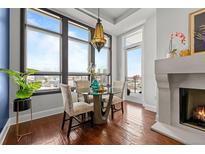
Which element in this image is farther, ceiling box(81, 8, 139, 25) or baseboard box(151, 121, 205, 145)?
ceiling box(81, 8, 139, 25)

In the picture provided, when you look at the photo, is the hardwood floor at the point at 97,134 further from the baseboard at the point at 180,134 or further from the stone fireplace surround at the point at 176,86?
the stone fireplace surround at the point at 176,86

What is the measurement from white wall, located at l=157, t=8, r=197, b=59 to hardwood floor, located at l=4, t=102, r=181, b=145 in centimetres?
181

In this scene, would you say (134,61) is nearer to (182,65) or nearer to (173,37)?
(173,37)

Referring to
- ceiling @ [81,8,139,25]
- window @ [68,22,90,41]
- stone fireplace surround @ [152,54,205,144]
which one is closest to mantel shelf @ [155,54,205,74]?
stone fireplace surround @ [152,54,205,144]

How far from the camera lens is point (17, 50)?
2744 millimetres

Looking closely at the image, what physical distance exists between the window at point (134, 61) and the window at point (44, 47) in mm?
2997

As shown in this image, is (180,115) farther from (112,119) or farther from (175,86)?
(112,119)

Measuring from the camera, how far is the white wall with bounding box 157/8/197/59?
2357 millimetres

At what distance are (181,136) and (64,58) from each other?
11.6ft

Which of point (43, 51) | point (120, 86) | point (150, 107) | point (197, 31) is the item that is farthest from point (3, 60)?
point (150, 107)

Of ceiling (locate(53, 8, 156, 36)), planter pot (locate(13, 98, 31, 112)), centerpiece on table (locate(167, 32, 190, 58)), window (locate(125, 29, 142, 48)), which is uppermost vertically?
ceiling (locate(53, 8, 156, 36))

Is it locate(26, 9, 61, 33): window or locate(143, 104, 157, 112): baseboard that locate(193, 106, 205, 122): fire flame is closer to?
locate(143, 104, 157, 112): baseboard

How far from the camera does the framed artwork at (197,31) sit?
82.2 inches
